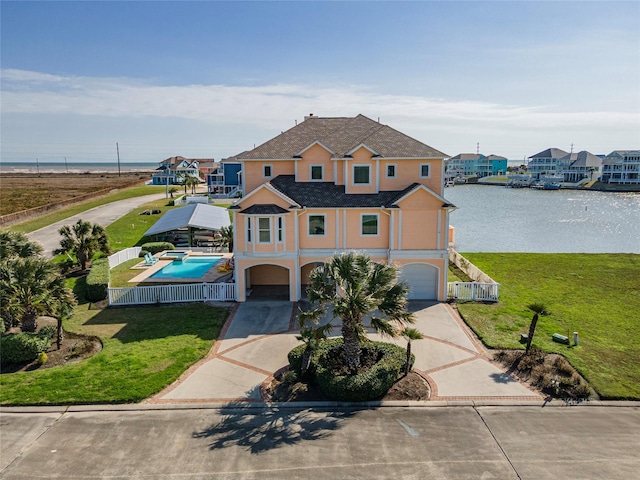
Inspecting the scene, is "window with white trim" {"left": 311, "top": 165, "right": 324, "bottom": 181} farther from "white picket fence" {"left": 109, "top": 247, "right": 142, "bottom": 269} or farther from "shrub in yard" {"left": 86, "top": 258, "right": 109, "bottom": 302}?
A: "white picket fence" {"left": 109, "top": 247, "right": 142, "bottom": 269}

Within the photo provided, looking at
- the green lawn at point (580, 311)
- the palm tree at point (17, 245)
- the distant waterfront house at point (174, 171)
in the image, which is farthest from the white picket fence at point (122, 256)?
the distant waterfront house at point (174, 171)

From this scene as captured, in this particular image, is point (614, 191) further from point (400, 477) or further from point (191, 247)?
point (400, 477)

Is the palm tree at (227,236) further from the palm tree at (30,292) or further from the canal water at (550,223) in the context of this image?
the canal water at (550,223)

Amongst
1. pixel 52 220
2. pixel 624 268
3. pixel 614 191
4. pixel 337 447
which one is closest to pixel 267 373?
pixel 337 447

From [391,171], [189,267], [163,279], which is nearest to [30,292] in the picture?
[163,279]

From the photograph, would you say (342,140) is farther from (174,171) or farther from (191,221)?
(174,171)
